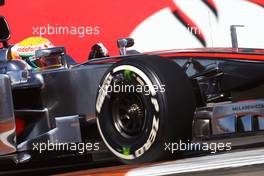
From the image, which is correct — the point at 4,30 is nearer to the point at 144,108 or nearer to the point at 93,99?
the point at 93,99

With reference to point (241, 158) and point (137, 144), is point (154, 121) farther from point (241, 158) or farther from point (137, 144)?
point (241, 158)

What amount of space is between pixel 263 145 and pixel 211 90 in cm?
47

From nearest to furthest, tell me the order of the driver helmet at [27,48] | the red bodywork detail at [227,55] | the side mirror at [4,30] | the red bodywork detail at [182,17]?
the red bodywork detail at [227,55] < the side mirror at [4,30] < the driver helmet at [27,48] < the red bodywork detail at [182,17]

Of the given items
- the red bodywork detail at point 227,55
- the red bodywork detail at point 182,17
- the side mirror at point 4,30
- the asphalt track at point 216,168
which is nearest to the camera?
the asphalt track at point 216,168

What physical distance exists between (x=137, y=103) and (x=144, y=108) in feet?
0.25

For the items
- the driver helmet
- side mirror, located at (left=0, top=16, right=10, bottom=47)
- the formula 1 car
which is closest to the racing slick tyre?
the formula 1 car

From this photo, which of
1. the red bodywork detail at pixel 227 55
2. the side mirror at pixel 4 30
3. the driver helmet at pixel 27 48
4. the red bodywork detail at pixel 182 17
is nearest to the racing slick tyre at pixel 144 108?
the red bodywork detail at pixel 227 55

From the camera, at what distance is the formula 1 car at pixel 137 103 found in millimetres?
2951

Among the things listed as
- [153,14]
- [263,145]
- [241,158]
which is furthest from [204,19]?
[241,158]

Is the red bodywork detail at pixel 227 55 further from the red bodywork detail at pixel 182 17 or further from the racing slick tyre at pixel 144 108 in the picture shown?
the red bodywork detail at pixel 182 17

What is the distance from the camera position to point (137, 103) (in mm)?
3115

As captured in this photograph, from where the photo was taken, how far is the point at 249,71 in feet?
10.3

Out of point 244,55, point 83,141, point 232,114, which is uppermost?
point 244,55

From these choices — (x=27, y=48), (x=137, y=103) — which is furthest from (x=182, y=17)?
(x=137, y=103)
